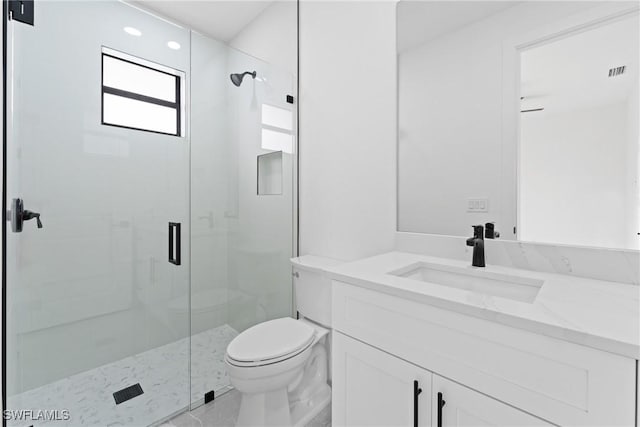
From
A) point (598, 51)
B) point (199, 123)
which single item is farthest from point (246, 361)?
point (598, 51)

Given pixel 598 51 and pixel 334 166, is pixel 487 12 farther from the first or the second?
pixel 334 166

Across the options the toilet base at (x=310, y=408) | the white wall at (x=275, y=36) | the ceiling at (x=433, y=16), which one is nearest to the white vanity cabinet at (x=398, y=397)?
the toilet base at (x=310, y=408)

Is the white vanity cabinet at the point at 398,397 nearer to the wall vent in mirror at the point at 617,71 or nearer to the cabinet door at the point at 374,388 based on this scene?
the cabinet door at the point at 374,388

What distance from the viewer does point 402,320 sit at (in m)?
0.84

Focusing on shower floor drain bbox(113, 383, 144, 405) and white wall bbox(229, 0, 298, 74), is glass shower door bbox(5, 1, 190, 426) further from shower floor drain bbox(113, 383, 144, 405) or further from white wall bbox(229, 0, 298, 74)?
white wall bbox(229, 0, 298, 74)

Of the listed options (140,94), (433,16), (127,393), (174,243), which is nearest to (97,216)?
(174,243)

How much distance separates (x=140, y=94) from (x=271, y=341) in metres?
1.50

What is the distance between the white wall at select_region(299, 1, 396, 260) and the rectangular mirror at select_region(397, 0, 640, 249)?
9cm

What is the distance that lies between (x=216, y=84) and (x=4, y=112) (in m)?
1.00

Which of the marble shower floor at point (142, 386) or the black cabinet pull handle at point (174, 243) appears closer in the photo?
the marble shower floor at point (142, 386)

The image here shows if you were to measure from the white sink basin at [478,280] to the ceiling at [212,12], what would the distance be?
7.22 ft

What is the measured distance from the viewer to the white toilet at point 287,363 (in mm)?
1213

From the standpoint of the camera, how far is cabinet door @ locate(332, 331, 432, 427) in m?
0.82

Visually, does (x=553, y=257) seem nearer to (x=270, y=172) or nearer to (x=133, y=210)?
(x=270, y=172)
